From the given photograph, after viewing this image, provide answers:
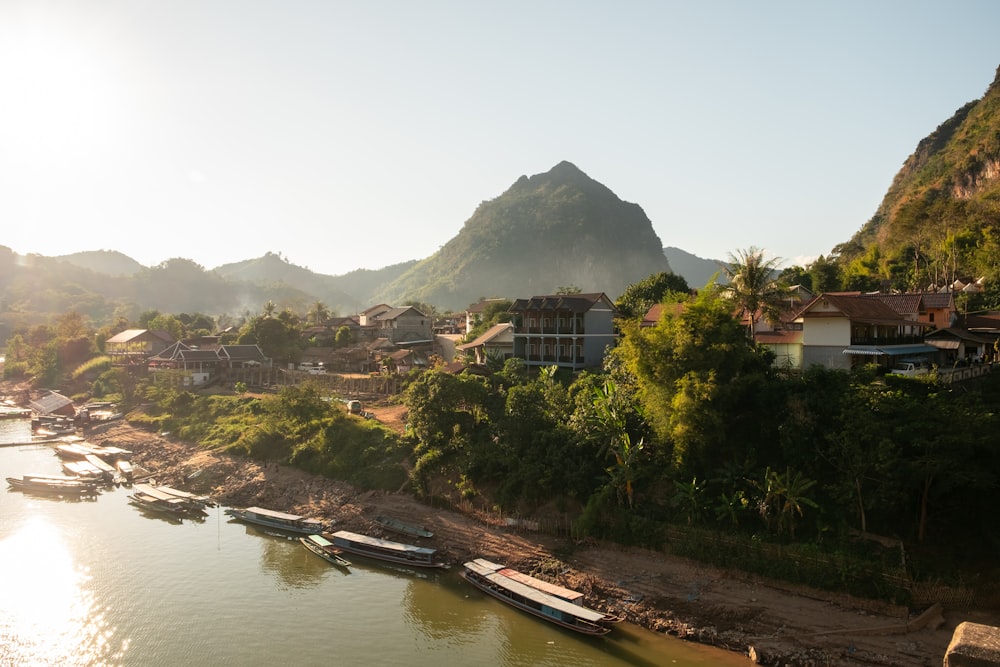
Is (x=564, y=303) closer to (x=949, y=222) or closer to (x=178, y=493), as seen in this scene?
(x=178, y=493)

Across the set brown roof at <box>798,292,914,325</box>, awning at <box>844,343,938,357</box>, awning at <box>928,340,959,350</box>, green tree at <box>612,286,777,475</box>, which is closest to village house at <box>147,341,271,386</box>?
green tree at <box>612,286,777,475</box>

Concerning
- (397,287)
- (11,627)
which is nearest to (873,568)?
(11,627)

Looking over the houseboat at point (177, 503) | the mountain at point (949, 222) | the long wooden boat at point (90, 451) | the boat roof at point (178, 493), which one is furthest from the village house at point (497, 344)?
the mountain at point (949, 222)

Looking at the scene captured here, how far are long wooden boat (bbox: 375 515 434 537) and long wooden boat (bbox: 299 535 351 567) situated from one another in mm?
2396

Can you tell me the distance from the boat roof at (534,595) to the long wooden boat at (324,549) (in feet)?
18.8

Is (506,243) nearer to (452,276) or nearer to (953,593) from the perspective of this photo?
(452,276)

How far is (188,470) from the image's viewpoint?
36.2m

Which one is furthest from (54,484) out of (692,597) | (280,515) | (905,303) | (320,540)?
(905,303)

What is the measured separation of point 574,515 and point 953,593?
1293 cm

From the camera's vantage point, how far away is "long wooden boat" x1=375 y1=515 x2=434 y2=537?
85.3 ft

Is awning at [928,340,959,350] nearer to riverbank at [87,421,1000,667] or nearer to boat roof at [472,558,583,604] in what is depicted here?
riverbank at [87,421,1000,667]

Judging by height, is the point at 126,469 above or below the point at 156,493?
below

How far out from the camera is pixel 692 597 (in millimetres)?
20188

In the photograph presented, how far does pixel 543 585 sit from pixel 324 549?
10.2m
